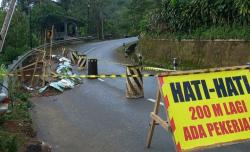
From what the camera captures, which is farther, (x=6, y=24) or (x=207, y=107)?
(x=207, y=107)

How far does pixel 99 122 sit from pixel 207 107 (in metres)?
4.83

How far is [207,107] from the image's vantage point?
25.4ft

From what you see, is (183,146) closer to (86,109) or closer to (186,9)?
(86,109)

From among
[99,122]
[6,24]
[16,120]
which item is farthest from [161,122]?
[16,120]

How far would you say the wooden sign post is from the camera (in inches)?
294

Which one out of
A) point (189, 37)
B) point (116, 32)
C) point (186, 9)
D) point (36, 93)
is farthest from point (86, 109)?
point (116, 32)

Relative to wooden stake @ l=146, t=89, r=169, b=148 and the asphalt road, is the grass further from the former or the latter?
wooden stake @ l=146, t=89, r=169, b=148

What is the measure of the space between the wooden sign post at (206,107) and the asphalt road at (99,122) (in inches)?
39.8

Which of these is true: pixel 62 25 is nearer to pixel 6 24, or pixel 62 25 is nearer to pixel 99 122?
pixel 99 122

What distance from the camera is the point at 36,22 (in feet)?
217

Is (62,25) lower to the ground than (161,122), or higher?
higher

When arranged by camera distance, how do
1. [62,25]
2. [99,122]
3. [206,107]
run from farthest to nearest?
[62,25] < [99,122] < [206,107]

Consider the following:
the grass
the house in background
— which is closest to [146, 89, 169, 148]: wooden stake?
the grass

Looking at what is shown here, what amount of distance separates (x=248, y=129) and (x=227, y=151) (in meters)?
0.89
